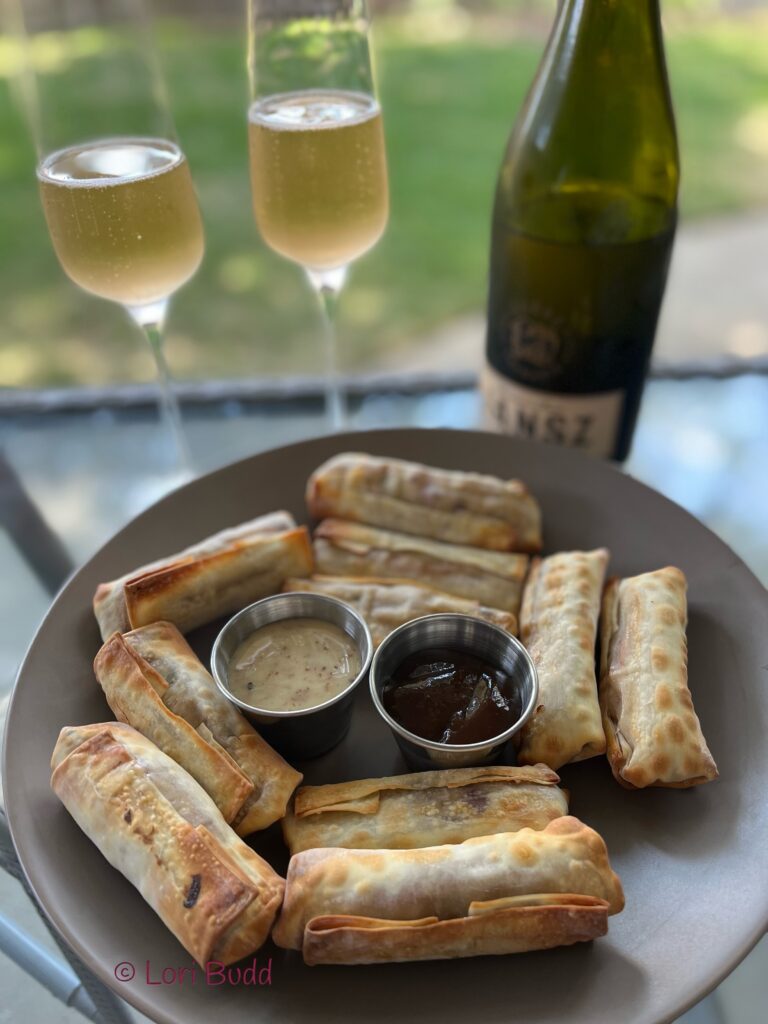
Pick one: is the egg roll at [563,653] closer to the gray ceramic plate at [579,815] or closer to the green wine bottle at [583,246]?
the gray ceramic plate at [579,815]

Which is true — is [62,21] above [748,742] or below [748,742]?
above

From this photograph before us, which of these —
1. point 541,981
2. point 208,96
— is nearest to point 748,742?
point 541,981

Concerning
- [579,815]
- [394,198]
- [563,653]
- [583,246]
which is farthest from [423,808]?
[394,198]

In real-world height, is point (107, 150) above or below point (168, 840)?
above

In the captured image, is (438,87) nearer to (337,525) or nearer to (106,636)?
(337,525)

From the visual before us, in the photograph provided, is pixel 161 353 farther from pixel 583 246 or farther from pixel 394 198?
pixel 394 198
